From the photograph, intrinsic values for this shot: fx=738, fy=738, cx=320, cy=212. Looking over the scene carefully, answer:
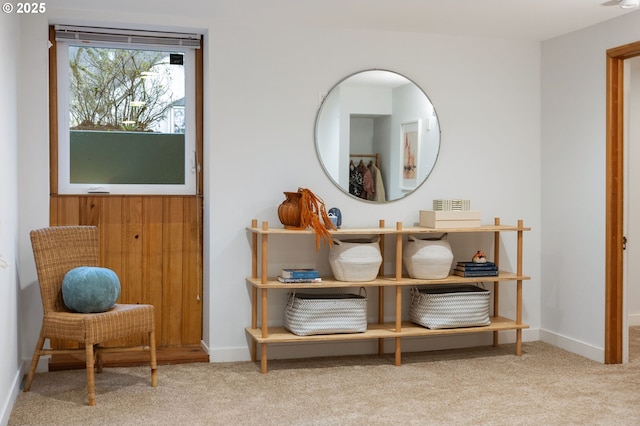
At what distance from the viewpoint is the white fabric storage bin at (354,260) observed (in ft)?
14.6

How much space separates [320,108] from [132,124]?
1.21 metres

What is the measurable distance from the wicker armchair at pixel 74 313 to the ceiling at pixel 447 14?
1598 mm

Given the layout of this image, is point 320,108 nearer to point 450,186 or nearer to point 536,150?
point 450,186

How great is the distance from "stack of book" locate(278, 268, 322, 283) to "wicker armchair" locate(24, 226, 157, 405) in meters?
0.82

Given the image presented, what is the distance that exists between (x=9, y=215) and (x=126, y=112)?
3.97 ft

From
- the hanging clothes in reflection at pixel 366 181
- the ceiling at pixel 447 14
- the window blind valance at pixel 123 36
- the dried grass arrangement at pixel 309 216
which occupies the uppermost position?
the ceiling at pixel 447 14

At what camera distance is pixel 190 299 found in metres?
4.81

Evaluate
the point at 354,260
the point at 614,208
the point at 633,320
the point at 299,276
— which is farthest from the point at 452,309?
the point at 633,320

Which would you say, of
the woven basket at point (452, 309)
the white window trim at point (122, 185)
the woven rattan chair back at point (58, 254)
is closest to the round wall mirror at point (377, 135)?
the woven basket at point (452, 309)

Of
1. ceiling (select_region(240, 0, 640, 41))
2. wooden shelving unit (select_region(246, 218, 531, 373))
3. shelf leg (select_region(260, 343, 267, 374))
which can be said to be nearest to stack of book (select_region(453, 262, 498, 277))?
wooden shelving unit (select_region(246, 218, 531, 373))

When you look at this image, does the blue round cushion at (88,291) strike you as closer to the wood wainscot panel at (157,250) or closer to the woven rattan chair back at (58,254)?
the woven rattan chair back at (58,254)

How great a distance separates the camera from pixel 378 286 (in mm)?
4863

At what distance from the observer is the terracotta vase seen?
440cm

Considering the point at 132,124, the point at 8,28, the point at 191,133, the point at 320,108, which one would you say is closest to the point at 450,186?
the point at 320,108
